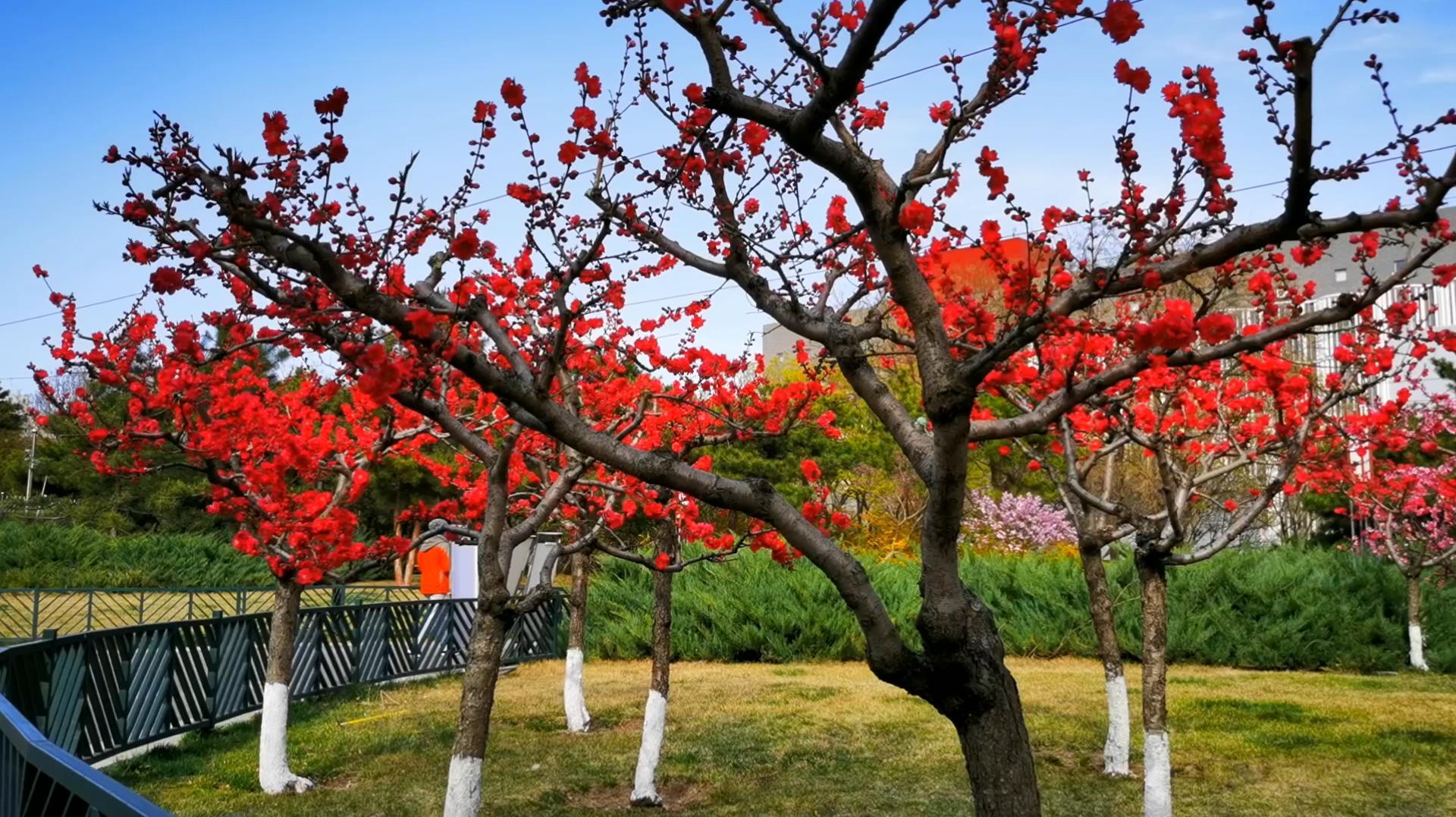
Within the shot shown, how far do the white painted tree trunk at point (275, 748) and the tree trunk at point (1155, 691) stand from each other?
18.9ft

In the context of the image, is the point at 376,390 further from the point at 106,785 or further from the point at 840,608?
the point at 840,608

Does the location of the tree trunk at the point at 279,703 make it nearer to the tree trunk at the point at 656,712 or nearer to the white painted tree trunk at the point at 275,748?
the white painted tree trunk at the point at 275,748

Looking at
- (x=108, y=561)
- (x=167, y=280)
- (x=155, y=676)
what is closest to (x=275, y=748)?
Result: (x=155, y=676)

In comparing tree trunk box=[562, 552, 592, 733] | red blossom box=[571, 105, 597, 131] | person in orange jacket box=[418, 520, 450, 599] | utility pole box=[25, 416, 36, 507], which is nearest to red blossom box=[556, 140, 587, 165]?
red blossom box=[571, 105, 597, 131]

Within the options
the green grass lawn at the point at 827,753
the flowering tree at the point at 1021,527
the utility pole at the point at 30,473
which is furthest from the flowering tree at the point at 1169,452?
the utility pole at the point at 30,473

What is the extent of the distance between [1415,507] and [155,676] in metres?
A: 14.0

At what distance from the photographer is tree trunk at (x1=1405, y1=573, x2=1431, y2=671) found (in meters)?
14.2

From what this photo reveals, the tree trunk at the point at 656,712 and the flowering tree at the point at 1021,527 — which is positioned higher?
the flowering tree at the point at 1021,527

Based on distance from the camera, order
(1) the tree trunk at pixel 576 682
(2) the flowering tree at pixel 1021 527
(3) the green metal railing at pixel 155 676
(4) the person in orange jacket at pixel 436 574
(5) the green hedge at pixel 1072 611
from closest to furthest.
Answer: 1. (3) the green metal railing at pixel 155 676
2. (1) the tree trunk at pixel 576 682
3. (5) the green hedge at pixel 1072 611
4. (4) the person in orange jacket at pixel 436 574
5. (2) the flowering tree at pixel 1021 527

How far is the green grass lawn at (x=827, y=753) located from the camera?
Result: 25.9 feet

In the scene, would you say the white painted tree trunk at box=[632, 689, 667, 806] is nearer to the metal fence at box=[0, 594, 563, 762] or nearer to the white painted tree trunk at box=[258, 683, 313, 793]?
the white painted tree trunk at box=[258, 683, 313, 793]

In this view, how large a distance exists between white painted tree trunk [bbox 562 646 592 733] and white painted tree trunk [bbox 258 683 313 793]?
9.79 feet

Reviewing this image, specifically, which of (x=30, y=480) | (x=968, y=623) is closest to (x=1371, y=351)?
(x=968, y=623)

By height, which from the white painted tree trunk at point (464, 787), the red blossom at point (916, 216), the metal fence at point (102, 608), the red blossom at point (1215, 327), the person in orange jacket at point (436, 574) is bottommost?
the white painted tree trunk at point (464, 787)
